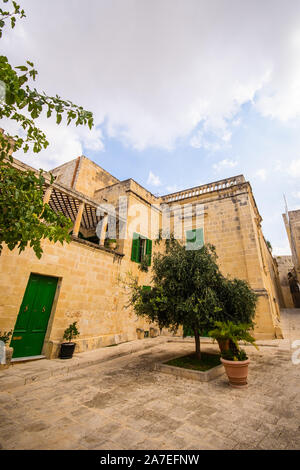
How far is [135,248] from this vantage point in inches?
427

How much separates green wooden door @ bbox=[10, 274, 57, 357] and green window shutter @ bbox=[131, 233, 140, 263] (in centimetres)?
437

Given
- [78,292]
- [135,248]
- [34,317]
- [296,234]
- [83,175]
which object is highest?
[83,175]

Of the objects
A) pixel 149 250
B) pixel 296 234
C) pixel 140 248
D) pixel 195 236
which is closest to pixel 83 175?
pixel 140 248

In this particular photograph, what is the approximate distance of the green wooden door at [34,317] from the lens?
6.00 metres

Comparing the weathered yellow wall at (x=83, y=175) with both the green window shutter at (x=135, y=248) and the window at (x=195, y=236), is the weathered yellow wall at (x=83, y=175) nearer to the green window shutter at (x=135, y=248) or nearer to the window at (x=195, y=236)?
the green window shutter at (x=135, y=248)

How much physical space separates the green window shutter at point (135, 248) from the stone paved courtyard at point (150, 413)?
5871 millimetres

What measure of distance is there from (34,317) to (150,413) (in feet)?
16.0

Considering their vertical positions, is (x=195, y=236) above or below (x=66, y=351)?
above

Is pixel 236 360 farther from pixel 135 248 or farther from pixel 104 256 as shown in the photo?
pixel 135 248

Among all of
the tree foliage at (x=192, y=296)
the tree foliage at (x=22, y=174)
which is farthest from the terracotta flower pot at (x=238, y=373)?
the tree foliage at (x=22, y=174)
